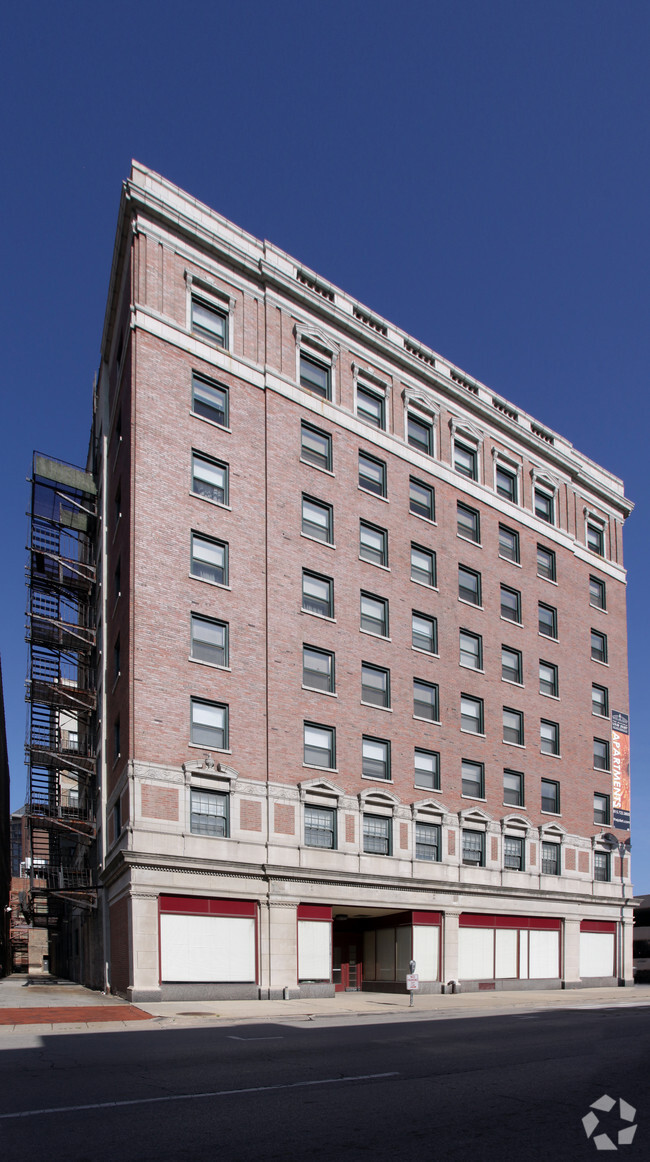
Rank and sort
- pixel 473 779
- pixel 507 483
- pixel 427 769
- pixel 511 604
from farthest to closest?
pixel 507 483 → pixel 511 604 → pixel 473 779 → pixel 427 769

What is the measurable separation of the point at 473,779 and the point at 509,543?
11754 mm

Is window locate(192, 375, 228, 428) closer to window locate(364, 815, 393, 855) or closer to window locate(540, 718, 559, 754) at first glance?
window locate(364, 815, 393, 855)

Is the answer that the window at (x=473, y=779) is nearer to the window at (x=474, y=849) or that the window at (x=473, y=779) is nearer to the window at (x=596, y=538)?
the window at (x=474, y=849)

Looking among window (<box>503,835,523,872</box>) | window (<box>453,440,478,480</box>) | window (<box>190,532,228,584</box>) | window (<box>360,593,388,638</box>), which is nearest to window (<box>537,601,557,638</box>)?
window (<box>453,440,478,480</box>)

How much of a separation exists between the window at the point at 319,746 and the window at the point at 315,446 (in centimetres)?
1012

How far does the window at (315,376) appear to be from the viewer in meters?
38.6

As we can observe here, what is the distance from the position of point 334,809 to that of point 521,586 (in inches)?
639

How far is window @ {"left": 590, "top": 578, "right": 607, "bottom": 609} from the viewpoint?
2020 inches

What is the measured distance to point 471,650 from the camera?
4250 centimetres

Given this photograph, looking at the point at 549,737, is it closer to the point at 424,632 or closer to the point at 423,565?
the point at 424,632

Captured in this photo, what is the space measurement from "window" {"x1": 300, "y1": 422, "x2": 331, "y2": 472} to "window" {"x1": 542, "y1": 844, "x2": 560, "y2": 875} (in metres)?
20.1

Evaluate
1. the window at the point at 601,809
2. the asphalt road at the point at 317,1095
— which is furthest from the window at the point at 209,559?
the window at the point at 601,809

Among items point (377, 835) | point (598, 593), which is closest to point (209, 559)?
point (377, 835)

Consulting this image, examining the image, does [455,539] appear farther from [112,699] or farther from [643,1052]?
[643,1052]
